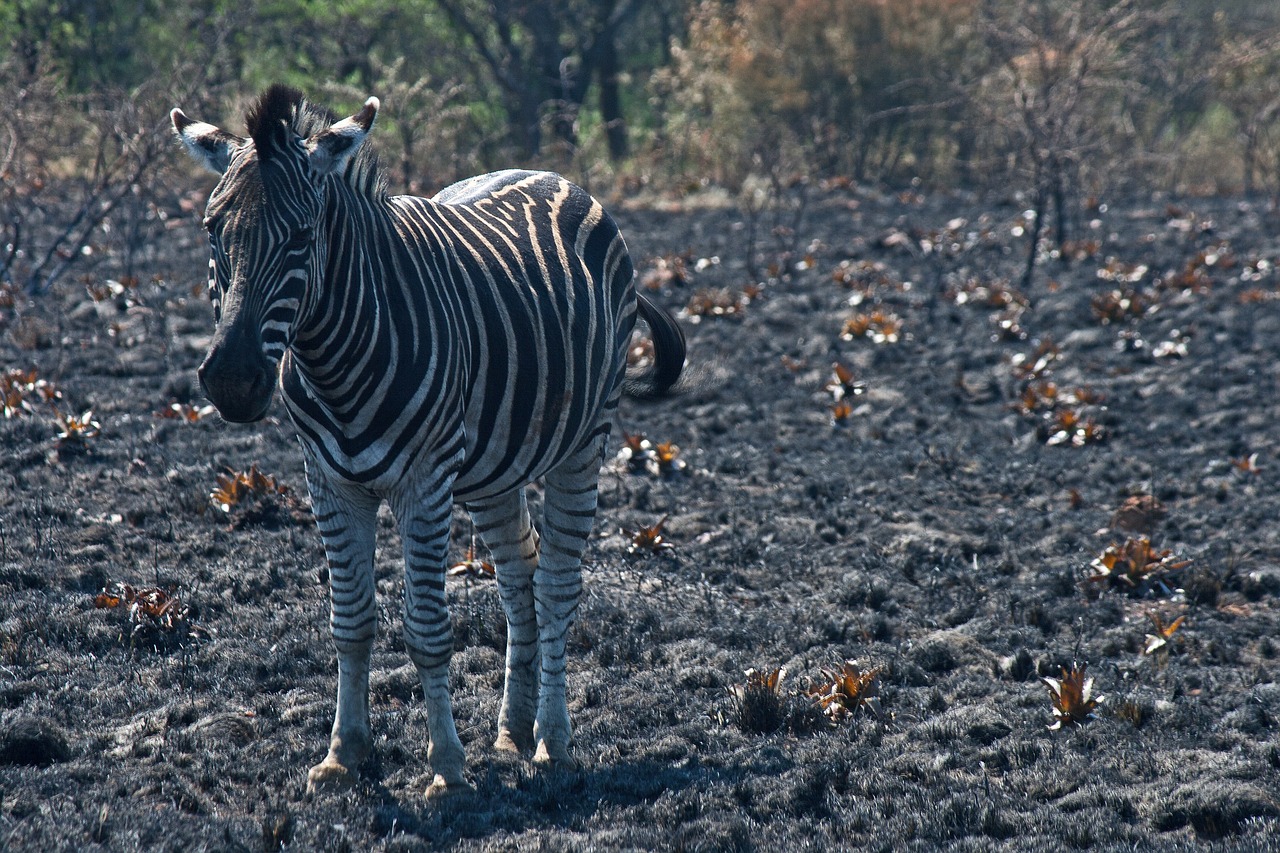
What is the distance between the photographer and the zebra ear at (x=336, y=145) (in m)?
3.94

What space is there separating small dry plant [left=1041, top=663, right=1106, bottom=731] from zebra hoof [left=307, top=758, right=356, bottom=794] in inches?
114

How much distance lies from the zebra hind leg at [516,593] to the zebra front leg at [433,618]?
56 centimetres

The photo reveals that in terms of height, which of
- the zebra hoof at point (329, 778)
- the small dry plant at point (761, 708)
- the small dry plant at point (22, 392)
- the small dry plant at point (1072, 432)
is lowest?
the small dry plant at point (1072, 432)

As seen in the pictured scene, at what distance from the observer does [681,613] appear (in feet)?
21.3

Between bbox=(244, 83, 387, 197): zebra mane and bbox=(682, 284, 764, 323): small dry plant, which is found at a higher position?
bbox=(244, 83, 387, 197): zebra mane

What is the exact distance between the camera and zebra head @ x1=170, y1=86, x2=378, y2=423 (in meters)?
3.56

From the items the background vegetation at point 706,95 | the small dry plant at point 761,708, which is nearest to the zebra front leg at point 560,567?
the small dry plant at point 761,708

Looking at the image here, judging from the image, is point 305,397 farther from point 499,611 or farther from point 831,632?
point 831,632

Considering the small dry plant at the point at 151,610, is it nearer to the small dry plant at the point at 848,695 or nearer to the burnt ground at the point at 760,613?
the burnt ground at the point at 760,613

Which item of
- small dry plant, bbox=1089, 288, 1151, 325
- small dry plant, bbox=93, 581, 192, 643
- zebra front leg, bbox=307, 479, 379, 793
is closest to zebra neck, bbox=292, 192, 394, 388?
zebra front leg, bbox=307, 479, 379, 793

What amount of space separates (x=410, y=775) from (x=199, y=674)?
53.4 inches

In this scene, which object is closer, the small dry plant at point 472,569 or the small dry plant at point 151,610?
the small dry plant at point 151,610

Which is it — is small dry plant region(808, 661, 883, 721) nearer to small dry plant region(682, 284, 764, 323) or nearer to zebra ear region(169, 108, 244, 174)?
zebra ear region(169, 108, 244, 174)

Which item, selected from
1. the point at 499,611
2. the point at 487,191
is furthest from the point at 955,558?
the point at 487,191
